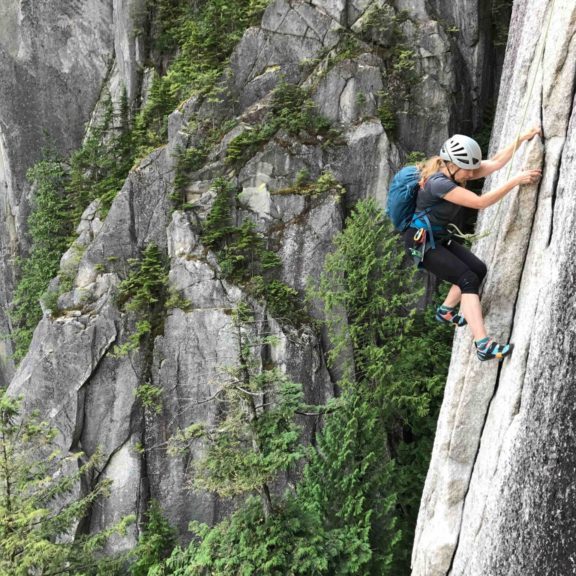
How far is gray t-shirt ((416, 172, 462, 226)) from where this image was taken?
21.5 feet

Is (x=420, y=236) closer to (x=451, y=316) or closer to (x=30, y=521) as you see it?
(x=451, y=316)

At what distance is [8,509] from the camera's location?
11.1 metres

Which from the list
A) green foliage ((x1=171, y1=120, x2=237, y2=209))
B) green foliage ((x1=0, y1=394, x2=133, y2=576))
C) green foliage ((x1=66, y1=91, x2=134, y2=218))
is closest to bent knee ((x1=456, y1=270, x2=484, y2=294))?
green foliage ((x1=0, y1=394, x2=133, y2=576))

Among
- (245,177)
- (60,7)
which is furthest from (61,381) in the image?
(60,7)

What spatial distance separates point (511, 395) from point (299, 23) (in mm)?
16132

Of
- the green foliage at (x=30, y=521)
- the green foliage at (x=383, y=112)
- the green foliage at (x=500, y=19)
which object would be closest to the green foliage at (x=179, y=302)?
the green foliage at (x=30, y=521)

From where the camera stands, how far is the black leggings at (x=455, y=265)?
22.9 feet

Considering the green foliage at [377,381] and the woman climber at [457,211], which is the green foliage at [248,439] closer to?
the green foliage at [377,381]

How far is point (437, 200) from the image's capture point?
6.84 meters

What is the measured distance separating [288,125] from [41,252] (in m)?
10.9

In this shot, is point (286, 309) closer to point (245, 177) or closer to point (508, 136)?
point (245, 177)

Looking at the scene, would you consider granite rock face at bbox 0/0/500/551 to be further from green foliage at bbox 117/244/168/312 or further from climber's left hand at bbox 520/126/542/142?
climber's left hand at bbox 520/126/542/142

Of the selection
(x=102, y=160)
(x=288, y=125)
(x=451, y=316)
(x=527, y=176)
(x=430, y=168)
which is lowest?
(x=451, y=316)

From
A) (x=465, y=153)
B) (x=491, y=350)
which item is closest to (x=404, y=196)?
(x=465, y=153)
